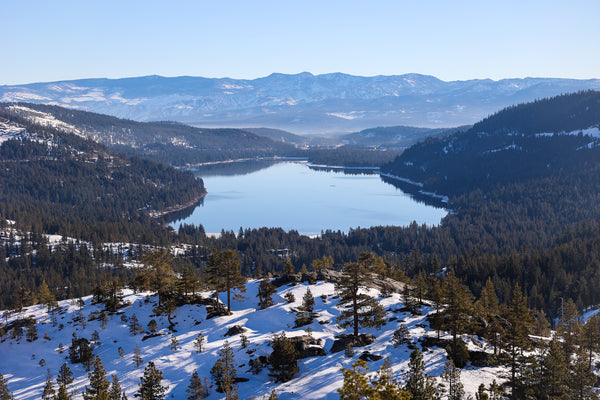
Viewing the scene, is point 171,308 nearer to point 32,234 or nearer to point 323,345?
point 323,345

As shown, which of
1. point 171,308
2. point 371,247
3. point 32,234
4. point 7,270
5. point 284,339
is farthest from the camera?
point 371,247

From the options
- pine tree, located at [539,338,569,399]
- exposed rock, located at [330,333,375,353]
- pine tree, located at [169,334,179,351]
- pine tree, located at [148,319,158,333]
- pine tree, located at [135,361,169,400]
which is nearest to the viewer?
pine tree, located at [539,338,569,399]

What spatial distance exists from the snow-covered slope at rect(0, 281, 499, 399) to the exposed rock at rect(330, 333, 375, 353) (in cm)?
81

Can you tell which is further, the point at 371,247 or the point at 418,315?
the point at 371,247

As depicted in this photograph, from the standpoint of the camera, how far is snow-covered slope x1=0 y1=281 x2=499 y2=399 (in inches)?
1813

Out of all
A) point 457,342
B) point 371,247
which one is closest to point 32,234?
point 371,247

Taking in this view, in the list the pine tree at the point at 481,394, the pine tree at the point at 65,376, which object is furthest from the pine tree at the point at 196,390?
the pine tree at the point at 481,394

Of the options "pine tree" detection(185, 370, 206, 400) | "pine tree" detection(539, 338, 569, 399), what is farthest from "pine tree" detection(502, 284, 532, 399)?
"pine tree" detection(185, 370, 206, 400)

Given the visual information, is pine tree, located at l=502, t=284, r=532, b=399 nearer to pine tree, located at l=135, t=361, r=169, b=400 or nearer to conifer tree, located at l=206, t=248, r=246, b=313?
pine tree, located at l=135, t=361, r=169, b=400

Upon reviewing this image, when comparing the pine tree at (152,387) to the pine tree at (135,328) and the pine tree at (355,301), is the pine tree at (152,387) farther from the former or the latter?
the pine tree at (355,301)

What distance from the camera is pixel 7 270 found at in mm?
153125

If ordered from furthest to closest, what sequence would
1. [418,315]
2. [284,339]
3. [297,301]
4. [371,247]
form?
[371,247], [297,301], [418,315], [284,339]

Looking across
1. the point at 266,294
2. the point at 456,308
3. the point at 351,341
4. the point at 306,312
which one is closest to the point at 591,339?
the point at 456,308

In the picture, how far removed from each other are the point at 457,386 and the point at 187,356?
3208cm
